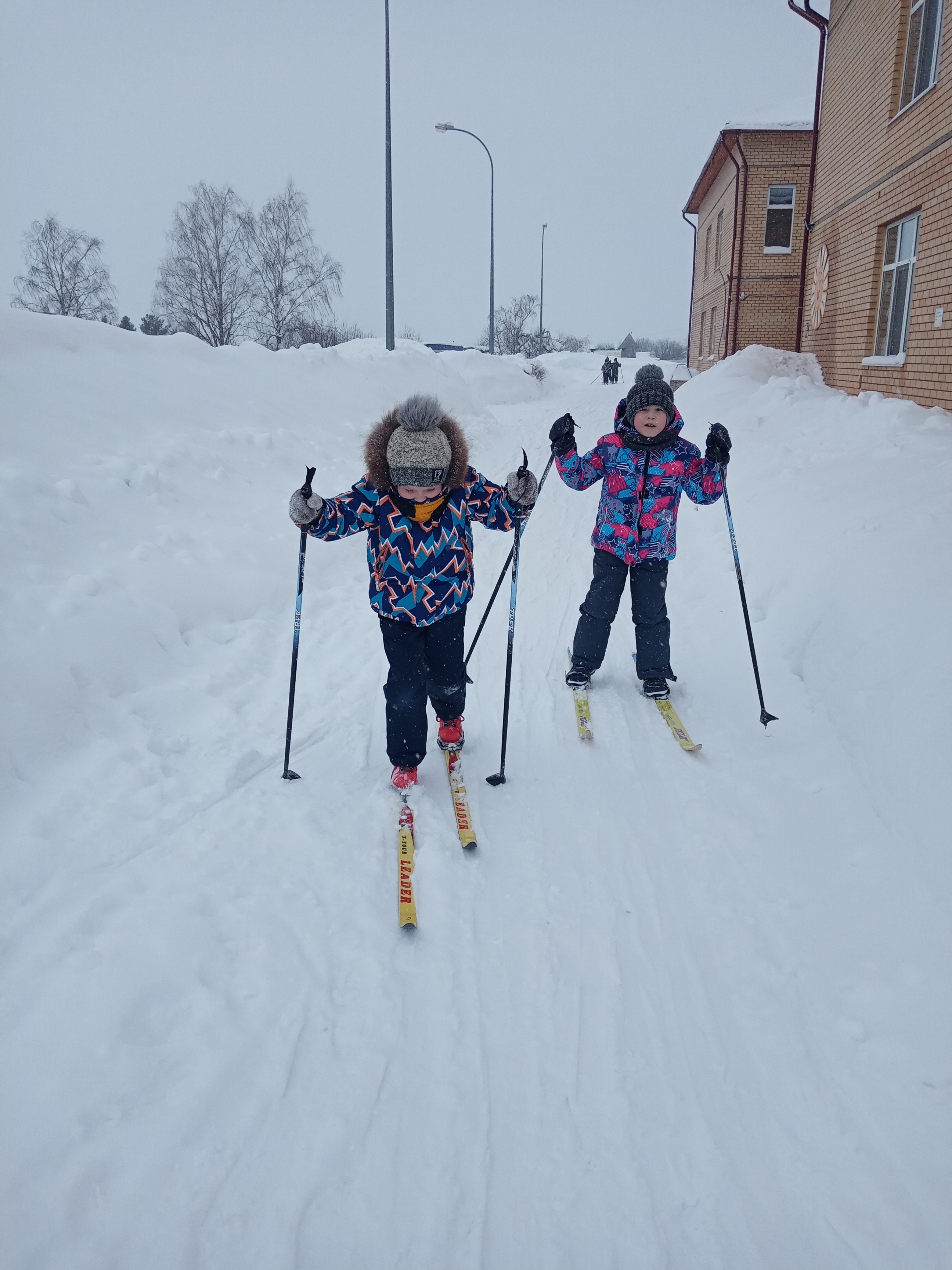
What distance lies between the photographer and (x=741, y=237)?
17344 mm

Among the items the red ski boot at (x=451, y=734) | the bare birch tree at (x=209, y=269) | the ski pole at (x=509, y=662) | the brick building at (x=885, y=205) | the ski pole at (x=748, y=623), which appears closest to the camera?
the ski pole at (x=509, y=662)

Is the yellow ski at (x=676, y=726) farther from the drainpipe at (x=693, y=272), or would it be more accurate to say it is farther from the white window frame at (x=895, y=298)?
the drainpipe at (x=693, y=272)

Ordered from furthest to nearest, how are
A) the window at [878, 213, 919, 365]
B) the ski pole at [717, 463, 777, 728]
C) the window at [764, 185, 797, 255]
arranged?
the window at [764, 185, 797, 255], the window at [878, 213, 919, 365], the ski pole at [717, 463, 777, 728]

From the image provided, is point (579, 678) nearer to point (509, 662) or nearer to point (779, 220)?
point (509, 662)

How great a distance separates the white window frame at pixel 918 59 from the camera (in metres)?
8.03

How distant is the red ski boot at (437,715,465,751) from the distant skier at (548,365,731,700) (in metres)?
1.13

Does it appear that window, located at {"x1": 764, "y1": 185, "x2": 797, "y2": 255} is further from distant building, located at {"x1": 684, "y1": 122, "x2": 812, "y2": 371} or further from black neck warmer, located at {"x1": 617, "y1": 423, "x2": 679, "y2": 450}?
black neck warmer, located at {"x1": 617, "y1": 423, "x2": 679, "y2": 450}

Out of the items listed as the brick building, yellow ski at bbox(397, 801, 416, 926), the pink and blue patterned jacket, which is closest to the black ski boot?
the pink and blue patterned jacket

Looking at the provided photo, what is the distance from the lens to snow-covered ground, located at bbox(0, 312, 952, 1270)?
1.79 metres

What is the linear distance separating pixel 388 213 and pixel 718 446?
45.0 ft

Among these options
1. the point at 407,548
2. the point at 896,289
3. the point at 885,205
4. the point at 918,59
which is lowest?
the point at 407,548

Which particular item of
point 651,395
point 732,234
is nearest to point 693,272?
point 732,234

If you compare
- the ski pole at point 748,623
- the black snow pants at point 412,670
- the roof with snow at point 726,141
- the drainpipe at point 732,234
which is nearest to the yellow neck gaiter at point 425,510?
the black snow pants at point 412,670

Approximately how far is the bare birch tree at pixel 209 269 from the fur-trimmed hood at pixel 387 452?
26036 mm
